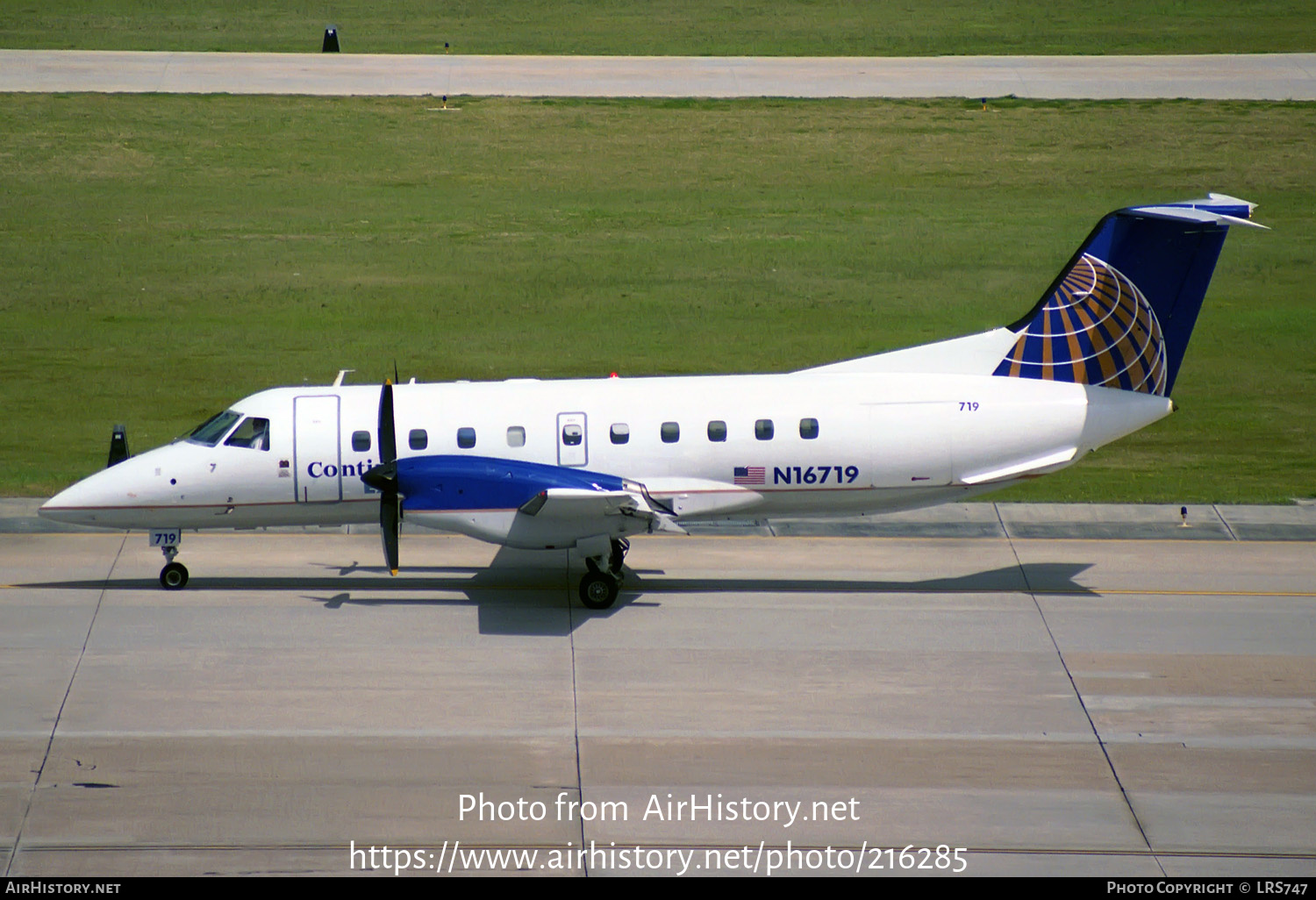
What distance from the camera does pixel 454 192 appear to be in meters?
43.8

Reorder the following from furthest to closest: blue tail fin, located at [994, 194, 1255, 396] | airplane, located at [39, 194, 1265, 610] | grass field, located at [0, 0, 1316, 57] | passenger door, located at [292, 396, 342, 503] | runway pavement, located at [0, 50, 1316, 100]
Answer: grass field, located at [0, 0, 1316, 57] < runway pavement, located at [0, 50, 1316, 100] < blue tail fin, located at [994, 194, 1255, 396] < passenger door, located at [292, 396, 342, 503] < airplane, located at [39, 194, 1265, 610]

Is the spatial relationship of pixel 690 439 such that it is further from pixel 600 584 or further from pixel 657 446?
pixel 600 584

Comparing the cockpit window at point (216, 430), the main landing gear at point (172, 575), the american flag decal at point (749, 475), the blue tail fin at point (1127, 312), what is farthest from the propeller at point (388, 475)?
the blue tail fin at point (1127, 312)

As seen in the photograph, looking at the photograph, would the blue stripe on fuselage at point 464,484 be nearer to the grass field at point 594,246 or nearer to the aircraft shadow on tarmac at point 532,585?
the aircraft shadow on tarmac at point 532,585

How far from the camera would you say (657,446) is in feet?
64.3

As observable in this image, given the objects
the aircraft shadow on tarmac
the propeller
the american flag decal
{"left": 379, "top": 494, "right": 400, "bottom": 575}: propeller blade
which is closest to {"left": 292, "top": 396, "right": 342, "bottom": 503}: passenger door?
the propeller

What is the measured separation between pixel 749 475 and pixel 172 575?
7.94 meters

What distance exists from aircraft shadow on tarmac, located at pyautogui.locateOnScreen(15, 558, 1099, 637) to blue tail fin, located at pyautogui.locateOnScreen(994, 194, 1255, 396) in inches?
116

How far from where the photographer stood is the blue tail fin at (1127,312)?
20.1 m

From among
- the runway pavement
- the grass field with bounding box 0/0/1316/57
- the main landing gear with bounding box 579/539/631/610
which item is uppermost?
the grass field with bounding box 0/0/1316/57

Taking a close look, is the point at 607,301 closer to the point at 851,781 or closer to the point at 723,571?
the point at 723,571

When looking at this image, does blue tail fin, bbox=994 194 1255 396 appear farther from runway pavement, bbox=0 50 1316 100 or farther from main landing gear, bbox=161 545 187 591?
runway pavement, bbox=0 50 1316 100

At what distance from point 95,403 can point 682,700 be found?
666 inches

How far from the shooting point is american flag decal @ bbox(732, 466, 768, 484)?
19656 mm
